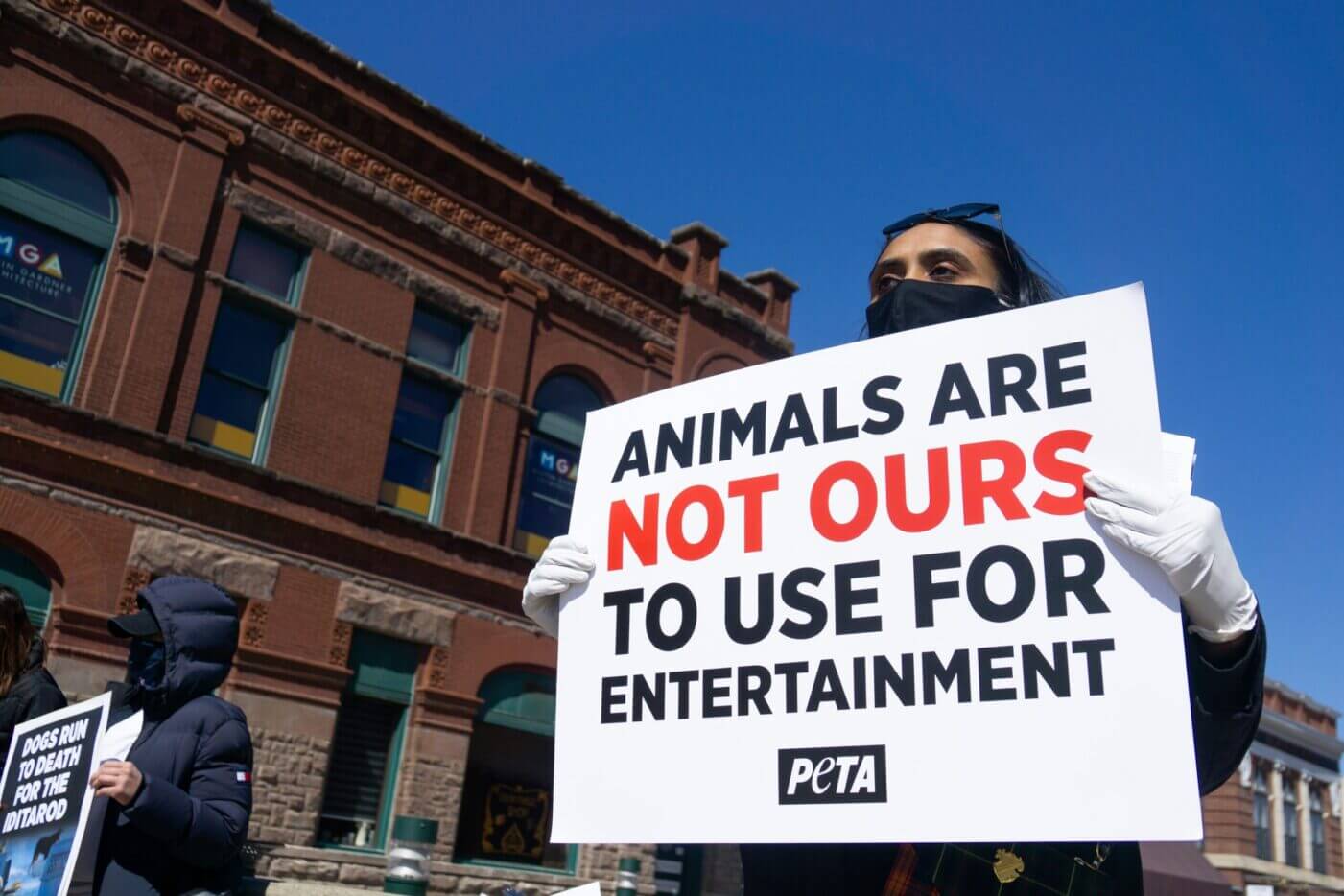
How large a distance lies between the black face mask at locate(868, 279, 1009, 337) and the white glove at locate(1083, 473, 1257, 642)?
0.70m

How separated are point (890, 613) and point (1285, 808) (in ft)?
123

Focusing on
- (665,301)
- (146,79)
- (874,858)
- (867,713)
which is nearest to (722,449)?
(867,713)

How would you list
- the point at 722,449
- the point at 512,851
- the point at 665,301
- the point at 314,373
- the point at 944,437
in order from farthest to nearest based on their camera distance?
the point at 665,301 < the point at 512,851 < the point at 314,373 < the point at 722,449 < the point at 944,437

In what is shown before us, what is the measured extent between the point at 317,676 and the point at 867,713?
12787 mm

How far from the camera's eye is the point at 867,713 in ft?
6.77

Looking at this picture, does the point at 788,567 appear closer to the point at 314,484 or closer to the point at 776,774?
the point at 776,774

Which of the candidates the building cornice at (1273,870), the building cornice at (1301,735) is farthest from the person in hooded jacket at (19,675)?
the building cornice at (1301,735)

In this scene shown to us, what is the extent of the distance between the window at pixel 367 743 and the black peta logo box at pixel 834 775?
13.0m

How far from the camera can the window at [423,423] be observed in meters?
15.5

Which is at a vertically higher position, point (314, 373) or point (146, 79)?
point (146, 79)

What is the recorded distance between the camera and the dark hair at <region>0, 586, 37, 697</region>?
14.7ft

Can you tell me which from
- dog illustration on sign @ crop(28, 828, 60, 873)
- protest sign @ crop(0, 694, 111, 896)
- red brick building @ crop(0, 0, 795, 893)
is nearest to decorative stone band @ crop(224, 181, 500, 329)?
red brick building @ crop(0, 0, 795, 893)

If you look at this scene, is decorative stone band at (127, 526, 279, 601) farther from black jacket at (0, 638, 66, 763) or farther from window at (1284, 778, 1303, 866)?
window at (1284, 778, 1303, 866)

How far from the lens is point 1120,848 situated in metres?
2.03
